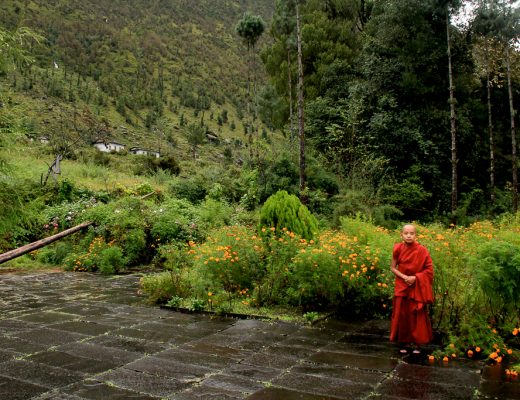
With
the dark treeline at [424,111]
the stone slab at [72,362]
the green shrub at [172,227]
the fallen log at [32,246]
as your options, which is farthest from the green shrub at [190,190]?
the stone slab at [72,362]

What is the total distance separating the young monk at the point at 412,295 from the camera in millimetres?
4707

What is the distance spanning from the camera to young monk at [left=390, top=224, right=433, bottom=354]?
4.71 m

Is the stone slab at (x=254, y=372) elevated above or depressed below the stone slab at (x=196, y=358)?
below

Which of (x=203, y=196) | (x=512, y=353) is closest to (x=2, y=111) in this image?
(x=512, y=353)

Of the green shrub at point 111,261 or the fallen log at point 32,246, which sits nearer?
the fallen log at point 32,246

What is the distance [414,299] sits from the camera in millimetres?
4723

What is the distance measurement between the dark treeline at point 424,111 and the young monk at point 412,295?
508 inches

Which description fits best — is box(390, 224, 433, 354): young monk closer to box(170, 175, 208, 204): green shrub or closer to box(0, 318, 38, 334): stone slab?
box(0, 318, 38, 334): stone slab

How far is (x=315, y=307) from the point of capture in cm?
655

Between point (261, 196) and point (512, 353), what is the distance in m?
13.9

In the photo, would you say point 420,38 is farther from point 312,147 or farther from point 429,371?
point 429,371

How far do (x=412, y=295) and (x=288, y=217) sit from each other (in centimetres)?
342

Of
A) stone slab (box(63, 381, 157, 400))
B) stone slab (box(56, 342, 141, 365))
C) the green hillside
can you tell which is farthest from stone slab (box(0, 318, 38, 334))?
the green hillside

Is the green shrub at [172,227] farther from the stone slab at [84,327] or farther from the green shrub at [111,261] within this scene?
the stone slab at [84,327]
